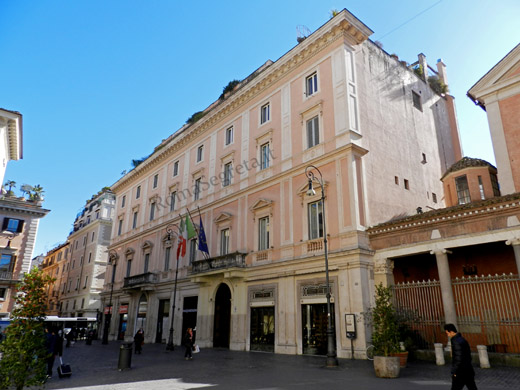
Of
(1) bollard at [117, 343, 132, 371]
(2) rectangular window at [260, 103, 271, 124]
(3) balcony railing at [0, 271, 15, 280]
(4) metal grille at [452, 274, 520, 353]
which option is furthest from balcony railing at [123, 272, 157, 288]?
(4) metal grille at [452, 274, 520, 353]

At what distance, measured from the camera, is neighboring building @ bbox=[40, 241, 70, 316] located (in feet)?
184

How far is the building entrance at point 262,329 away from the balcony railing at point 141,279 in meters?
11.3

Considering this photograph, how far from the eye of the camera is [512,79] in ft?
56.0

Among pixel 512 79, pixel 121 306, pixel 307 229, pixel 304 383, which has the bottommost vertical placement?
pixel 304 383

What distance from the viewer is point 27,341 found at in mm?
6594

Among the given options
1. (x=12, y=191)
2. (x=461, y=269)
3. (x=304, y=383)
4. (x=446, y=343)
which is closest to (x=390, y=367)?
(x=304, y=383)

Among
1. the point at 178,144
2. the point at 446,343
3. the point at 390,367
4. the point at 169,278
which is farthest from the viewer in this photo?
the point at 178,144

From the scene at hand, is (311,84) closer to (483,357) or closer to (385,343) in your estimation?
(385,343)

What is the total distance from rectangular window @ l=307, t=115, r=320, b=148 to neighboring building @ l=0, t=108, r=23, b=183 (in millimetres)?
15301

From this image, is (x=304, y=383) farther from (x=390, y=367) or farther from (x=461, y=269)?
(x=461, y=269)

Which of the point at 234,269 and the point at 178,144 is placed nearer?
the point at 234,269

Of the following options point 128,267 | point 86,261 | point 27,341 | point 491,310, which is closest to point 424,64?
point 491,310

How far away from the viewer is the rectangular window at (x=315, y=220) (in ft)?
59.4

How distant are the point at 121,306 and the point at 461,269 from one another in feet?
90.3
